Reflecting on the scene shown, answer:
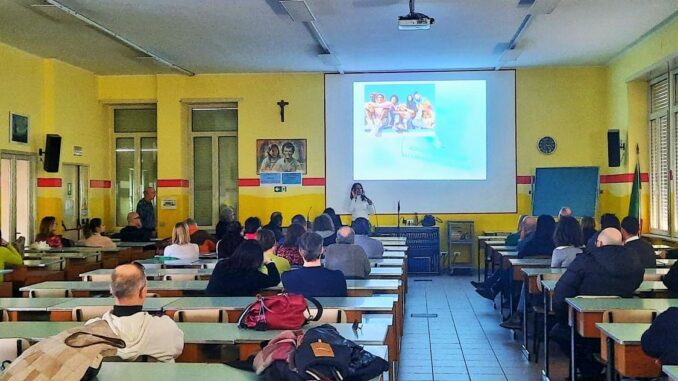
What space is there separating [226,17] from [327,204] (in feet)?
15.9

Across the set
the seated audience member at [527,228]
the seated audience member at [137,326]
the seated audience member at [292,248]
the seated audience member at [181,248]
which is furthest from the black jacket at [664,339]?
the seated audience member at [181,248]

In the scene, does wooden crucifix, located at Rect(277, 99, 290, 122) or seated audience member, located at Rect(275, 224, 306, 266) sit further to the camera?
wooden crucifix, located at Rect(277, 99, 290, 122)

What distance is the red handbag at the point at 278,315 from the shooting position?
11.9ft

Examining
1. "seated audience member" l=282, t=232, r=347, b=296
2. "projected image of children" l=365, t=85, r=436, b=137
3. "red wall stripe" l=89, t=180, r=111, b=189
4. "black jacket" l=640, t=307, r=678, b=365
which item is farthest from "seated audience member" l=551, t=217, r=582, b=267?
"red wall stripe" l=89, t=180, r=111, b=189

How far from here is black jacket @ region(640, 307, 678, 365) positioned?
2928 millimetres

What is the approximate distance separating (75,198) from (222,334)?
974 centimetres

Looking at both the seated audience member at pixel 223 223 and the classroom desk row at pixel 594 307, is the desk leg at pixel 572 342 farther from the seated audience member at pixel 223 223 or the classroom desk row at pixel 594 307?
the seated audience member at pixel 223 223

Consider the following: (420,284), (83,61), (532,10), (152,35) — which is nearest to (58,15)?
(152,35)

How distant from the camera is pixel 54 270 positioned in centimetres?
742

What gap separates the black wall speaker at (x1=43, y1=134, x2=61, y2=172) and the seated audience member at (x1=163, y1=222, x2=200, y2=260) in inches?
172

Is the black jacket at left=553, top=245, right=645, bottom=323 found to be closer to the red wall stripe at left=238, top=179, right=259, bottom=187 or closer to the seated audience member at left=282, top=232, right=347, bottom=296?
the seated audience member at left=282, top=232, right=347, bottom=296

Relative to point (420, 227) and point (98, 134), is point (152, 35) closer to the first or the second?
point (98, 134)

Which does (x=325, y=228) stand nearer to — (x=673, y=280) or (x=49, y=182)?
(x=673, y=280)

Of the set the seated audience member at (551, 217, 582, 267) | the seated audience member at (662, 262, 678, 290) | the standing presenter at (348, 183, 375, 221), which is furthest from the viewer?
the standing presenter at (348, 183, 375, 221)
